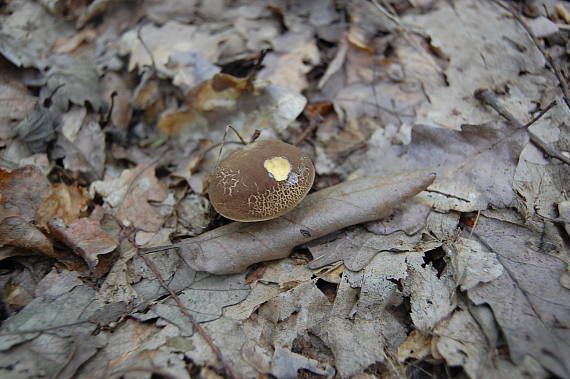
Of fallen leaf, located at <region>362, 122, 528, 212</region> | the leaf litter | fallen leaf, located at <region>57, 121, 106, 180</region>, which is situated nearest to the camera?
the leaf litter

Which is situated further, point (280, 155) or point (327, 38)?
point (327, 38)

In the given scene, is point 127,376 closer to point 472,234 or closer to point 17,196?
point 17,196

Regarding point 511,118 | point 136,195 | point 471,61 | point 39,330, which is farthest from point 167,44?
point 511,118

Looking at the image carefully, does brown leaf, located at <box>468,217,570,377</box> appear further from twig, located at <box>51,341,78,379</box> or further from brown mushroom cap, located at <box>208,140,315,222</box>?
twig, located at <box>51,341,78,379</box>

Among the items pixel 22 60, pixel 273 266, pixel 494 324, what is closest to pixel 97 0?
pixel 22 60

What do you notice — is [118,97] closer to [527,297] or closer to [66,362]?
[66,362]

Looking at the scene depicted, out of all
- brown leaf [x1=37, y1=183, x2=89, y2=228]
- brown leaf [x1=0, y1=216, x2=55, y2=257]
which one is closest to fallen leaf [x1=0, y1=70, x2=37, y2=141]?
brown leaf [x1=37, y1=183, x2=89, y2=228]
